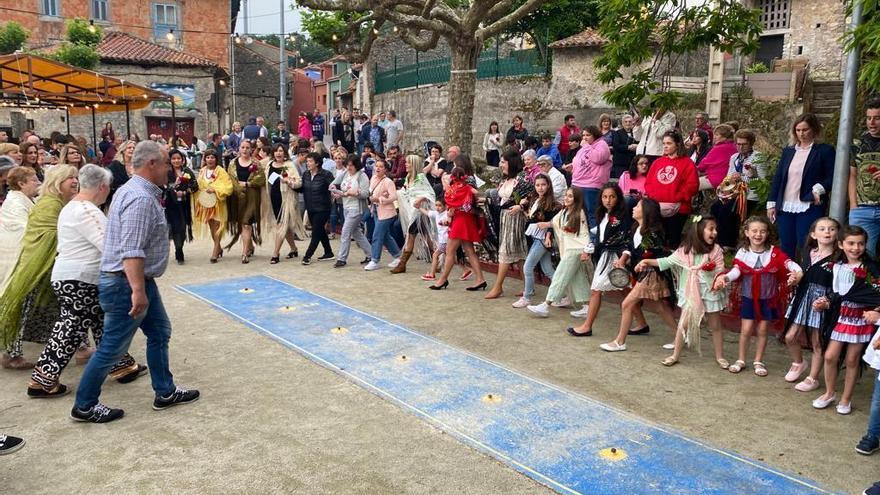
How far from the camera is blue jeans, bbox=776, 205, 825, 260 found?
6680 mm

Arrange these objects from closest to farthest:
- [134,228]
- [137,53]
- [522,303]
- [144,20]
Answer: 1. [134,228]
2. [522,303]
3. [137,53]
4. [144,20]

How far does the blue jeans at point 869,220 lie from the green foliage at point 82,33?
27.7m

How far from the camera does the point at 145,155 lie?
468 cm

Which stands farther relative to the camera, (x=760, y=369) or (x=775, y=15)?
(x=775, y=15)

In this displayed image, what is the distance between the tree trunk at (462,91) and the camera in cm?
1355

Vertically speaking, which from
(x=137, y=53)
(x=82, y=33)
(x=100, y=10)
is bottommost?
(x=137, y=53)

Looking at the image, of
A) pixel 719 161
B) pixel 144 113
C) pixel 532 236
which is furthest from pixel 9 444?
pixel 144 113

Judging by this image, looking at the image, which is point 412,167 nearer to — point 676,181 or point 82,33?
point 676,181

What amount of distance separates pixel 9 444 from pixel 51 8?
3280 cm

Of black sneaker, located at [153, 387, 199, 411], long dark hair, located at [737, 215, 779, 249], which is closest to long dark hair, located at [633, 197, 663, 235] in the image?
long dark hair, located at [737, 215, 779, 249]

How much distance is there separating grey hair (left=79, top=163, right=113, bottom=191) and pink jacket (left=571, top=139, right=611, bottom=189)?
621cm

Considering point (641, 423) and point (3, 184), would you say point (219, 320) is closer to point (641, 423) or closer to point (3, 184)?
point (3, 184)

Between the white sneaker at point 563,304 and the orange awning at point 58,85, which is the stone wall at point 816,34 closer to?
the white sneaker at point 563,304

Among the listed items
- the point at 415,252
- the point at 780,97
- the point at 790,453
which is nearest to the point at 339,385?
the point at 790,453
